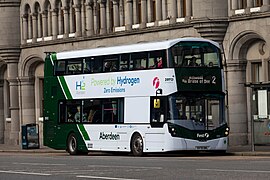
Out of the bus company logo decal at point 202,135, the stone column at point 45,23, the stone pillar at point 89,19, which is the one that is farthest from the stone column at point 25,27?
the bus company logo decal at point 202,135

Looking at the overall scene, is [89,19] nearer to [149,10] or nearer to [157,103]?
[149,10]

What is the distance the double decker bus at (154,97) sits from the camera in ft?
128

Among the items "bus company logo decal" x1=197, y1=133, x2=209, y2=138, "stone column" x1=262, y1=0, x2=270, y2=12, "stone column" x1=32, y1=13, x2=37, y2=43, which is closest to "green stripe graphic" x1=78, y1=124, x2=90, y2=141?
"bus company logo decal" x1=197, y1=133, x2=209, y2=138

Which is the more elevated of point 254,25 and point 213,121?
point 254,25

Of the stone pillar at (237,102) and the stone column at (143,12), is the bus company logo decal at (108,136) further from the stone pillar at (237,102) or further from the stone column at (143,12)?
the stone column at (143,12)

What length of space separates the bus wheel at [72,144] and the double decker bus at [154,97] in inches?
44.7

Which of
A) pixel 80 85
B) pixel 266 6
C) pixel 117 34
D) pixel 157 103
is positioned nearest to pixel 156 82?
pixel 157 103

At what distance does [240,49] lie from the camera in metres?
47.1

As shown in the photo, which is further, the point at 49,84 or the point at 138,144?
the point at 49,84

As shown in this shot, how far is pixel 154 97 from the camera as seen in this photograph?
3950 cm

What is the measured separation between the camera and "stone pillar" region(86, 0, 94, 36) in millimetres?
57319

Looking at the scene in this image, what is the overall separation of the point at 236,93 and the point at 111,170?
20.4m

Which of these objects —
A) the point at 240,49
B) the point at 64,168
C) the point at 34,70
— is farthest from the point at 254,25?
the point at 34,70

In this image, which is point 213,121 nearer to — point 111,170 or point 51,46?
point 111,170
